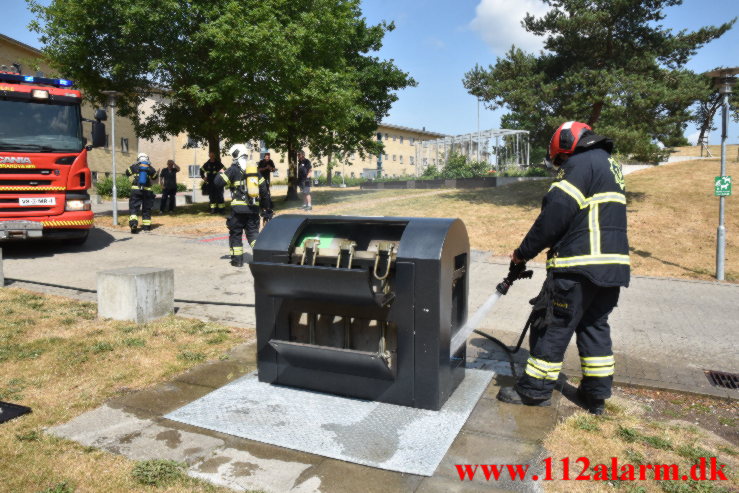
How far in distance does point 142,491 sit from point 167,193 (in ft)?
56.1

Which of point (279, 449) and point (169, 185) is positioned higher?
point (169, 185)

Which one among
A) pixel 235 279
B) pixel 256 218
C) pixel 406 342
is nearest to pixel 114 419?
pixel 406 342

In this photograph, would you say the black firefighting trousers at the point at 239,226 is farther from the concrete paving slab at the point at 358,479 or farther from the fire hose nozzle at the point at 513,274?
the concrete paving slab at the point at 358,479

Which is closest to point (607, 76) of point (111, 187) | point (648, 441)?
point (648, 441)

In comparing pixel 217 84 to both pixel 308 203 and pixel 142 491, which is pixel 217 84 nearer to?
pixel 308 203

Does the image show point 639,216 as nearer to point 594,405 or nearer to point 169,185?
point 594,405

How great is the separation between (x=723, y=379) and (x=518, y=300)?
9.38 feet

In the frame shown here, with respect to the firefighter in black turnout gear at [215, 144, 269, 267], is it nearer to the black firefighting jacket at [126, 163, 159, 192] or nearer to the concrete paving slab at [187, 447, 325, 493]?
the black firefighting jacket at [126, 163, 159, 192]

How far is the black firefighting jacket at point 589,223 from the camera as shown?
335cm

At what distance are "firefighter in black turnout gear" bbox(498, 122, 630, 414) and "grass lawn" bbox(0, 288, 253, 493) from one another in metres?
2.19

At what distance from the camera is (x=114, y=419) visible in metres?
3.29

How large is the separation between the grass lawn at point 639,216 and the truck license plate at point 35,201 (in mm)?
3921

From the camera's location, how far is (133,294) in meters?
5.38

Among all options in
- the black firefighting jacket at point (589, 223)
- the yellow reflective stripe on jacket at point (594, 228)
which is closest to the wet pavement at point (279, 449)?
the black firefighting jacket at point (589, 223)
